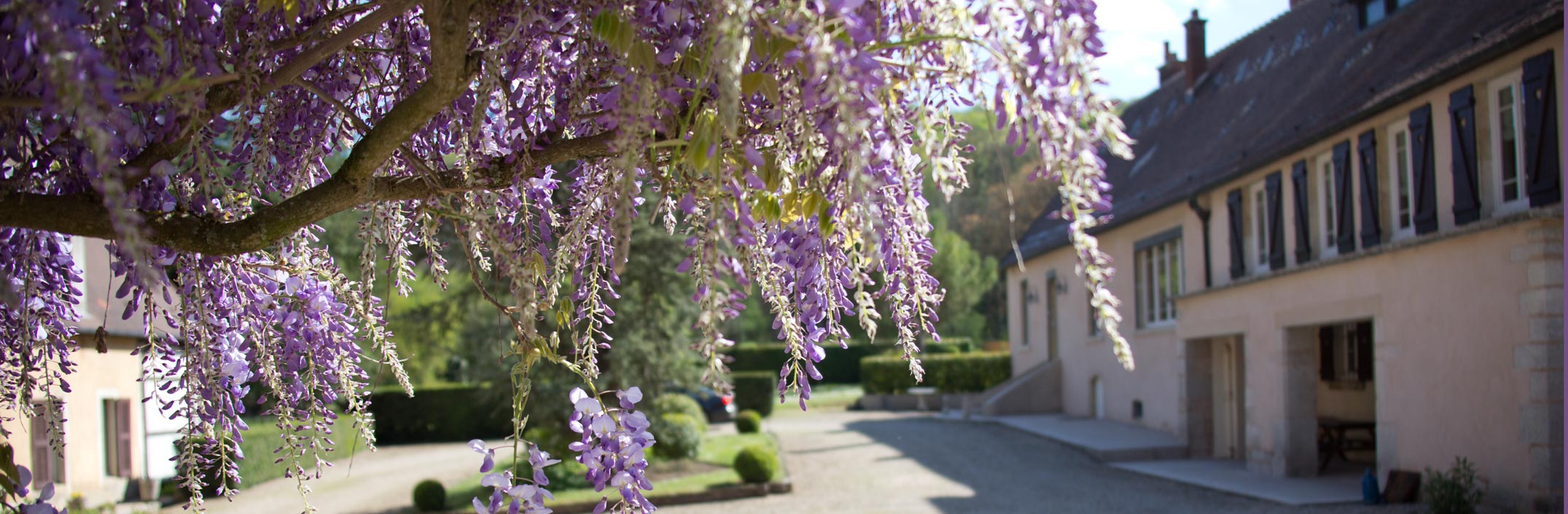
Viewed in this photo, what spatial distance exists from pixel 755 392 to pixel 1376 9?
782 inches

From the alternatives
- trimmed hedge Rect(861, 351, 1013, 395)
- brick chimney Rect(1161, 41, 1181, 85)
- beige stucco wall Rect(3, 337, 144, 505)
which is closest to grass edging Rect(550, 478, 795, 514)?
beige stucco wall Rect(3, 337, 144, 505)

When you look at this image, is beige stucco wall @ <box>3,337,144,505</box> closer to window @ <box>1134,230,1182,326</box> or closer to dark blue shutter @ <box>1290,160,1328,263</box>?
dark blue shutter @ <box>1290,160,1328,263</box>

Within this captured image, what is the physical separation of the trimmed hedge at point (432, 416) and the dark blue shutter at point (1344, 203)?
20531mm

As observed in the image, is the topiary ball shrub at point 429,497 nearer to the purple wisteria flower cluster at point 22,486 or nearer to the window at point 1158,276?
the window at point 1158,276

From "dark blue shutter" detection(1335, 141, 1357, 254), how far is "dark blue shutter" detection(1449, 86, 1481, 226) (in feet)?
6.67

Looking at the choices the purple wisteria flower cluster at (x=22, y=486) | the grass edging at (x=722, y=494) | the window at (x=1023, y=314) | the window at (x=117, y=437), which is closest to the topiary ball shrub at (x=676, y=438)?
the grass edging at (x=722, y=494)

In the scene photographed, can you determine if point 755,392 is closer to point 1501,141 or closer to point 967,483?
point 967,483

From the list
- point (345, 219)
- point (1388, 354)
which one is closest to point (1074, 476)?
point (1388, 354)

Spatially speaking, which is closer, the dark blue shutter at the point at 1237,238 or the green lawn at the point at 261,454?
the dark blue shutter at the point at 1237,238

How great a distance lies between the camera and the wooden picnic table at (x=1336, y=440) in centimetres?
1450

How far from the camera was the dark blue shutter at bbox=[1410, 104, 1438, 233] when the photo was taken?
11039mm

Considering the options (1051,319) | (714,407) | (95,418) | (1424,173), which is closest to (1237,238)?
(1424,173)

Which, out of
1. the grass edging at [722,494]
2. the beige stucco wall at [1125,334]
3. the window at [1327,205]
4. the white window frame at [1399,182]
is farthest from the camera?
the beige stucco wall at [1125,334]

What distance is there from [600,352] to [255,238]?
15.0m
